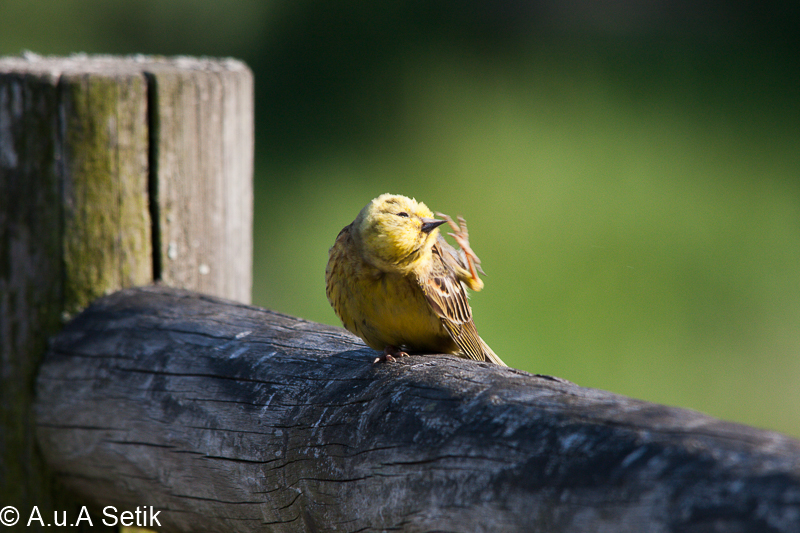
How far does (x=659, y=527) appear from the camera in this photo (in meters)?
0.99

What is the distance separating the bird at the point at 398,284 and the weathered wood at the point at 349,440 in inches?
5.0

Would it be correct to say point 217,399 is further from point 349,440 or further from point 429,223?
point 429,223

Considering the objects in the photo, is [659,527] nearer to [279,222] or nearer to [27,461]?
[27,461]

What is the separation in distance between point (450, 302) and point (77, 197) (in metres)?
1.14

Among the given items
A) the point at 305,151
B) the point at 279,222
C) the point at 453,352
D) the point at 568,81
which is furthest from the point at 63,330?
the point at 568,81

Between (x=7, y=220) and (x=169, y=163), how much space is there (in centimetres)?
49

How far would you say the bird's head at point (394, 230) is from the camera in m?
2.00

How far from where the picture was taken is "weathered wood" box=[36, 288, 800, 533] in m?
1.02

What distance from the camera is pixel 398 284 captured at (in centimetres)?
212

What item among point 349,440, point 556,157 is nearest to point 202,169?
point 349,440

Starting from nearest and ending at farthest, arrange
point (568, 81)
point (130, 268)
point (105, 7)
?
point (130, 268) → point (105, 7) → point (568, 81)

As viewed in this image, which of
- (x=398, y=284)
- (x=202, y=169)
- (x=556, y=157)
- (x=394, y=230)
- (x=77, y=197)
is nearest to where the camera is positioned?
(x=394, y=230)

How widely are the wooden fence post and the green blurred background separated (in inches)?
137

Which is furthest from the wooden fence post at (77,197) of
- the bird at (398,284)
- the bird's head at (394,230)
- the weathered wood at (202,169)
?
the bird's head at (394,230)
